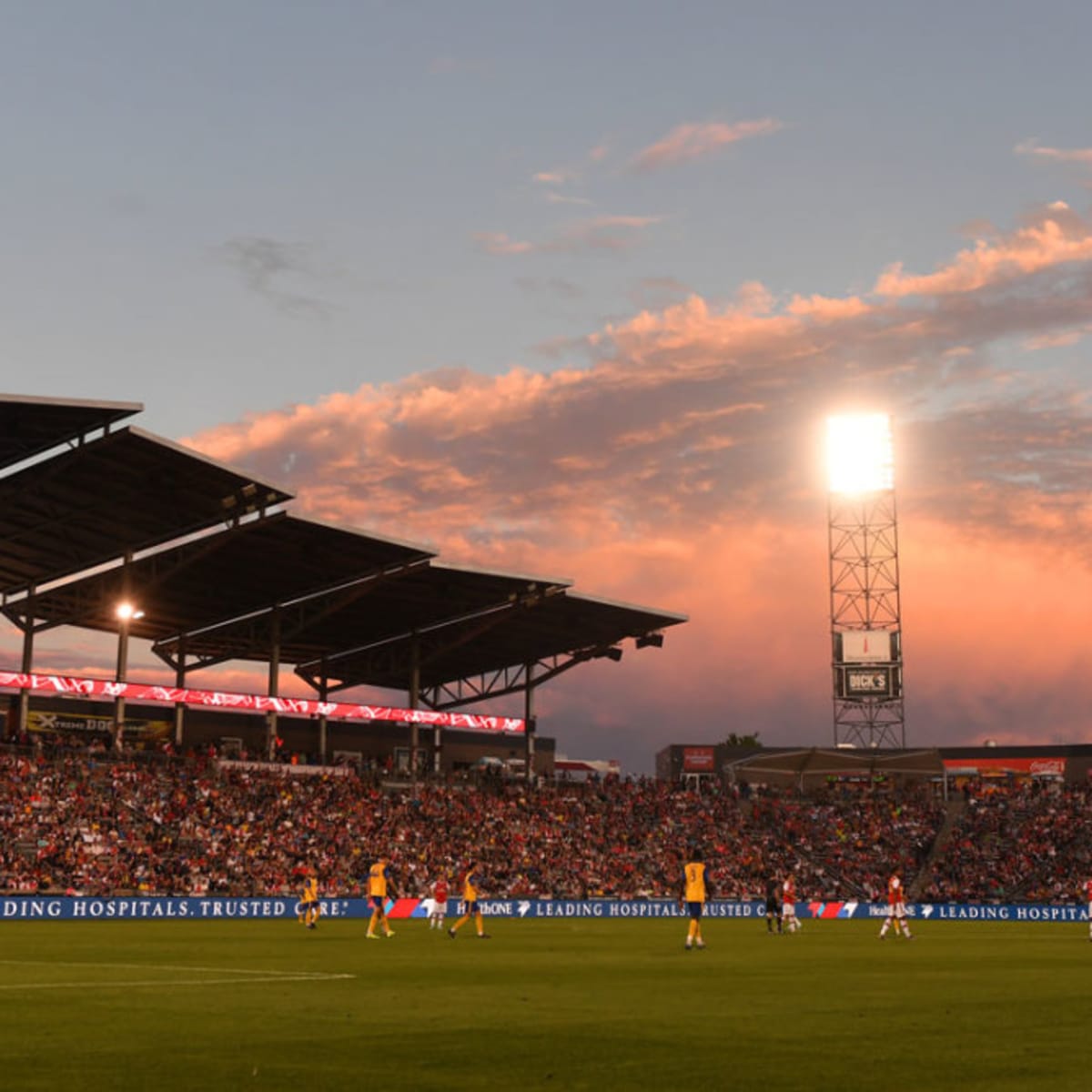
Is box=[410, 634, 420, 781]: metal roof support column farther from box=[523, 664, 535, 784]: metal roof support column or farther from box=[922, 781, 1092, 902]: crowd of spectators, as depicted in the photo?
box=[922, 781, 1092, 902]: crowd of spectators

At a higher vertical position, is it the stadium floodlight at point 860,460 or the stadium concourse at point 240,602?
the stadium floodlight at point 860,460

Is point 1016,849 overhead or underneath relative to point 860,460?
underneath

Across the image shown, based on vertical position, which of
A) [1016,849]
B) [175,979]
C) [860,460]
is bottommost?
[1016,849]

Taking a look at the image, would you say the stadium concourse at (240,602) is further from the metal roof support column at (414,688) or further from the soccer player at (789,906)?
the soccer player at (789,906)

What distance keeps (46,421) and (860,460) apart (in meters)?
58.2

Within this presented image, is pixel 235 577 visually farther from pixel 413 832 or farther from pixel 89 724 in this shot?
pixel 89 724

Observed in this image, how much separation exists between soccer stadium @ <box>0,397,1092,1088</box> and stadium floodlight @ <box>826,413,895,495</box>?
28.9 feet

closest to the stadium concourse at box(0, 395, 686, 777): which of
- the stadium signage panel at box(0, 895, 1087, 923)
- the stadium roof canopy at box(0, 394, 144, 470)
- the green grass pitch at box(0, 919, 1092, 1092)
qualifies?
the stadium roof canopy at box(0, 394, 144, 470)

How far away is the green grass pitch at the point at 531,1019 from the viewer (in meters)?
11.4

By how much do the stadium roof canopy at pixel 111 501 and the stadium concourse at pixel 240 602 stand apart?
0.10 metres

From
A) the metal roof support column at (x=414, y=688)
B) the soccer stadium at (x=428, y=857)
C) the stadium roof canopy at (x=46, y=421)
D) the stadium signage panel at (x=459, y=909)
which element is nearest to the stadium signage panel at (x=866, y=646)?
the soccer stadium at (x=428, y=857)

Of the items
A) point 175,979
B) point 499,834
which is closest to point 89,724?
point 499,834

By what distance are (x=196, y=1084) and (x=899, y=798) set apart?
8627 cm

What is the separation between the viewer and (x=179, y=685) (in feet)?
258
